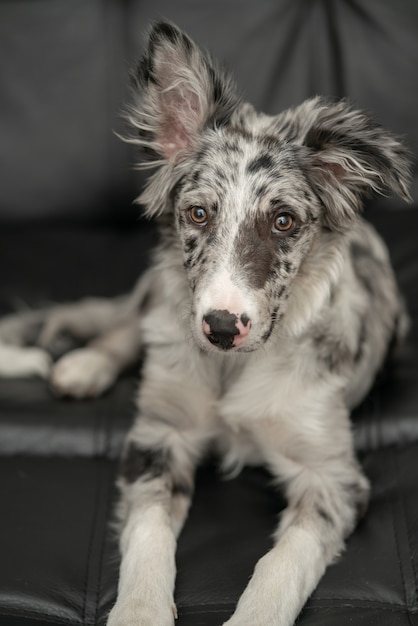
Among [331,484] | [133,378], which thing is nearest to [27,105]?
[133,378]

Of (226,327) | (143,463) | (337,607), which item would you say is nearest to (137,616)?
(337,607)

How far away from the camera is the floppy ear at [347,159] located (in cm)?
221

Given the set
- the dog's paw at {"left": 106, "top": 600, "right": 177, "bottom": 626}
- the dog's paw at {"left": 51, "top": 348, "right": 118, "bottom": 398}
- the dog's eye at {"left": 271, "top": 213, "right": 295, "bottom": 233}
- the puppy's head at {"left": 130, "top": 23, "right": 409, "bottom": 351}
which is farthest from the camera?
the dog's paw at {"left": 51, "top": 348, "right": 118, "bottom": 398}

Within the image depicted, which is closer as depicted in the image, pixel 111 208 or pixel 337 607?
pixel 337 607

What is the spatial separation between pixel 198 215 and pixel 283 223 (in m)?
0.22

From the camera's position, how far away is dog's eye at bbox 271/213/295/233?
218 cm

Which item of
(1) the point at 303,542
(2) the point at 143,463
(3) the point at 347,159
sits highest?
(3) the point at 347,159

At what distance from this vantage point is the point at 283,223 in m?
2.19

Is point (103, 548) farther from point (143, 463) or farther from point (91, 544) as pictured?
point (143, 463)

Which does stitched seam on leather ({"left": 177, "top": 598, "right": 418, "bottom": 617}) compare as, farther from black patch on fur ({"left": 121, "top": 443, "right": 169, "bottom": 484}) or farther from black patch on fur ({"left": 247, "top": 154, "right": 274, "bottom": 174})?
black patch on fur ({"left": 247, "top": 154, "right": 274, "bottom": 174})

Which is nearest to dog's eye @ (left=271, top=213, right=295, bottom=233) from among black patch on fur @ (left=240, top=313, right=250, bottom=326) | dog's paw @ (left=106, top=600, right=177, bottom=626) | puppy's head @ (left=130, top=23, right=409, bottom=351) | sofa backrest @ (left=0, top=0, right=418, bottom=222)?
puppy's head @ (left=130, top=23, right=409, bottom=351)

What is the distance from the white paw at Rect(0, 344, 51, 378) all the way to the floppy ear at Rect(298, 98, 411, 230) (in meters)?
1.13

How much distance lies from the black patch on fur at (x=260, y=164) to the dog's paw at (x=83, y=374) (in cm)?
94

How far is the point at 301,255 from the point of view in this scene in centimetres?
225
